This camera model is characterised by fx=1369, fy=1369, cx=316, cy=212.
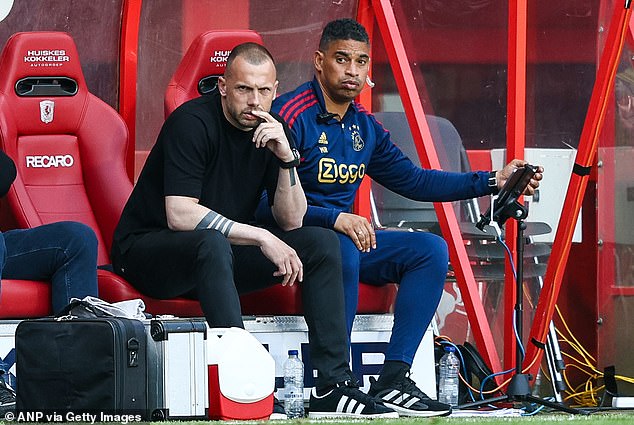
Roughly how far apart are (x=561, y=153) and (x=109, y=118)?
206 centimetres

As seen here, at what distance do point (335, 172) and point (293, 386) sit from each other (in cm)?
82

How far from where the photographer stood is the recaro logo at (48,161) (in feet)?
18.3

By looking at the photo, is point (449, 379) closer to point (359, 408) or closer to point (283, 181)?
point (359, 408)

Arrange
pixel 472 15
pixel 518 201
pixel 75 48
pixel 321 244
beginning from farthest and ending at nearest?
pixel 472 15 → pixel 75 48 → pixel 518 201 → pixel 321 244

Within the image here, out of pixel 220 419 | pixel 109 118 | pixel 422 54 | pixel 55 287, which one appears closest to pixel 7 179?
pixel 55 287

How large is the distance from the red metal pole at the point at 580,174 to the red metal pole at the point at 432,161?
21 cm

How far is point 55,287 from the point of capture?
477 centimetres

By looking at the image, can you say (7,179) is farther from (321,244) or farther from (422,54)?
(422,54)

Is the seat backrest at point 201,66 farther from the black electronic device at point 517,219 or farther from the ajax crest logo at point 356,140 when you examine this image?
the black electronic device at point 517,219

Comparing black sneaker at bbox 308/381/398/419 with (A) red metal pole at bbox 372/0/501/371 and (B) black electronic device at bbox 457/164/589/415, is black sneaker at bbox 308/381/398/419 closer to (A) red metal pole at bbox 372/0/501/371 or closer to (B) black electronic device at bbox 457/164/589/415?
(B) black electronic device at bbox 457/164/589/415

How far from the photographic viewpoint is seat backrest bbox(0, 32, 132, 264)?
556 cm

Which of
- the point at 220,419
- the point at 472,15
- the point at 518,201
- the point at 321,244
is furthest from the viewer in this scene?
the point at 472,15

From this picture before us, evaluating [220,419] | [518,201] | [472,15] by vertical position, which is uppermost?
[472,15]

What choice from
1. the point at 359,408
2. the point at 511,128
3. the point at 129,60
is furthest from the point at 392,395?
the point at 129,60
